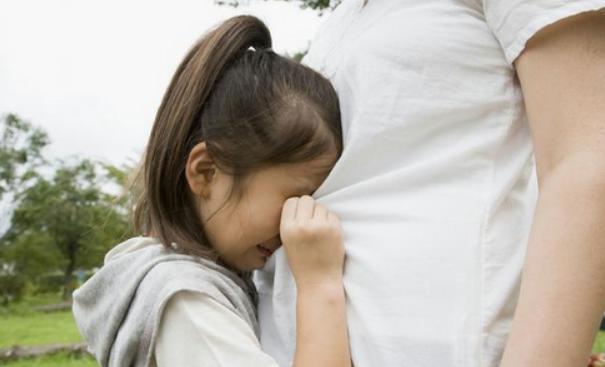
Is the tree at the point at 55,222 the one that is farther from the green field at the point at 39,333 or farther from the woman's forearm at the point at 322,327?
the woman's forearm at the point at 322,327

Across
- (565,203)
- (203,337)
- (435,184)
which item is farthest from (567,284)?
(203,337)

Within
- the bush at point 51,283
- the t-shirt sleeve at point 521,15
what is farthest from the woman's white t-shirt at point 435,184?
the bush at point 51,283

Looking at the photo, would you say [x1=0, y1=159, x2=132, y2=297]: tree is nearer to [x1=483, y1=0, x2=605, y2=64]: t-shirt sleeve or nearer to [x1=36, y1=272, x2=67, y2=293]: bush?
[x1=36, y1=272, x2=67, y2=293]: bush

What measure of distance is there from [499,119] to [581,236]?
24 cm

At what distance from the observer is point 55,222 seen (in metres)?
22.5

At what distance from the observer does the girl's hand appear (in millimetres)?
1096

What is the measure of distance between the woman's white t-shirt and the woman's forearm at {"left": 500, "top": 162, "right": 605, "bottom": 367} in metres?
0.10

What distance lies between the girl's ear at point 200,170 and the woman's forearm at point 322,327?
26cm

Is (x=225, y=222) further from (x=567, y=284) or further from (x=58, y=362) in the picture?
(x=58, y=362)

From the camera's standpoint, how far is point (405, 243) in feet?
3.34

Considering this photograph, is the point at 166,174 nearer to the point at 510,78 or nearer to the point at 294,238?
the point at 294,238

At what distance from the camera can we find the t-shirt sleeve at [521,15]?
2.96ft

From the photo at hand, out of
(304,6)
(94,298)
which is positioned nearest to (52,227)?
(304,6)

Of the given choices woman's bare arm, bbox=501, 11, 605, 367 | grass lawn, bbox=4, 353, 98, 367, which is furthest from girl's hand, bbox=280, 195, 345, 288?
grass lawn, bbox=4, 353, 98, 367
